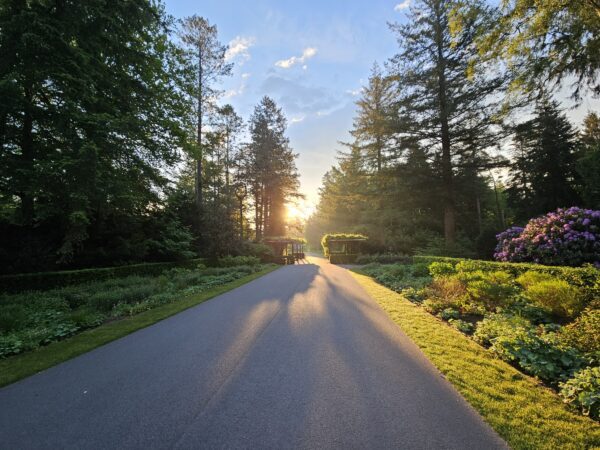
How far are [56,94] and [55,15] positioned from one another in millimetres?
2395

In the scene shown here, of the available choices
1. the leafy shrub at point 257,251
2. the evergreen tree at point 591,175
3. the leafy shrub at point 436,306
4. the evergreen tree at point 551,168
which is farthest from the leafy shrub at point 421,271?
the evergreen tree at point 551,168

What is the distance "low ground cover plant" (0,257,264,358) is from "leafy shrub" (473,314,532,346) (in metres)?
7.58

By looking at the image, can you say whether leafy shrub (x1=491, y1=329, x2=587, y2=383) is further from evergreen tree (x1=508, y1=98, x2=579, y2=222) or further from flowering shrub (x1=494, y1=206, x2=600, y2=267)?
evergreen tree (x1=508, y1=98, x2=579, y2=222)

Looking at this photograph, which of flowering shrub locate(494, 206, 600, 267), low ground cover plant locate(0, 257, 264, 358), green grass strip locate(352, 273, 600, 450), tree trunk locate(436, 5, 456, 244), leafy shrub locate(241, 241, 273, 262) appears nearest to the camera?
green grass strip locate(352, 273, 600, 450)

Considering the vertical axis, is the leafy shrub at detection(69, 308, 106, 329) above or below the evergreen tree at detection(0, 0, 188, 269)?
below

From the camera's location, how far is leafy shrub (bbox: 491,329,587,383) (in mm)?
3519

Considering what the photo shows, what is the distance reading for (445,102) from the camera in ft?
57.8

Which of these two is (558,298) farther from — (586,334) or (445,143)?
(445,143)

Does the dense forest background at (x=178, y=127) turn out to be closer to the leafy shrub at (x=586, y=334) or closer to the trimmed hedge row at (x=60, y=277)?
the trimmed hedge row at (x=60, y=277)

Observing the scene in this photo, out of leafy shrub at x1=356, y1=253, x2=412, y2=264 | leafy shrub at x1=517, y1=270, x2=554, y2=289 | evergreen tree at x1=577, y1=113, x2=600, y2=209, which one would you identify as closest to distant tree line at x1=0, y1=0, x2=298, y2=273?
leafy shrub at x1=517, y1=270, x2=554, y2=289

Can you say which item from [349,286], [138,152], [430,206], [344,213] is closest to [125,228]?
[138,152]

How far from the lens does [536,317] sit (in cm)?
549

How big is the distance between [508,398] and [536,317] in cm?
345

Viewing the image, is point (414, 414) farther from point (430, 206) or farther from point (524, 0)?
point (430, 206)
